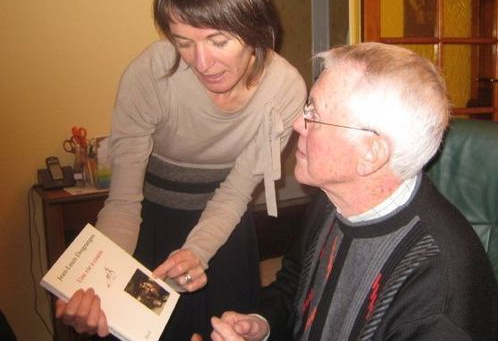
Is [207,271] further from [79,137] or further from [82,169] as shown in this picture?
[79,137]

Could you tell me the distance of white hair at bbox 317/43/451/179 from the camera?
95 cm

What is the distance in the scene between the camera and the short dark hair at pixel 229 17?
1.12 meters

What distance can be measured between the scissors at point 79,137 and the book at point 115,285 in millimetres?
1399

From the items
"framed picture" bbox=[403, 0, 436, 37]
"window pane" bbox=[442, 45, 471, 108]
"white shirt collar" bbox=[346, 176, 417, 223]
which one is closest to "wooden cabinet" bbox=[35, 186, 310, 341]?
"white shirt collar" bbox=[346, 176, 417, 223]

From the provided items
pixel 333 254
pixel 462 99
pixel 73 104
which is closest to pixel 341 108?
pixel 333 254

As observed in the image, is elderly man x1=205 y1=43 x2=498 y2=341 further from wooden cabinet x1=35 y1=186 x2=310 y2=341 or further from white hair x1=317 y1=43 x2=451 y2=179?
wooden cabinet x1=35 y1=186 x2=310 y2=341

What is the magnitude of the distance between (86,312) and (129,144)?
19.4 inches

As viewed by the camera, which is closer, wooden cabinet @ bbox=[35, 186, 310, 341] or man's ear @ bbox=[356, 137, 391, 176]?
man's ear @ bbox=[356, 137, 391, 176]

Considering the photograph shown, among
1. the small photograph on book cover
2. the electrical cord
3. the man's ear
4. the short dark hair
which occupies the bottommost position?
the electrical cord

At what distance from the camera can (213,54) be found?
47.5 inches

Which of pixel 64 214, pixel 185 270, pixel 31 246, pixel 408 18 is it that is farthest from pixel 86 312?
pixel 408 18

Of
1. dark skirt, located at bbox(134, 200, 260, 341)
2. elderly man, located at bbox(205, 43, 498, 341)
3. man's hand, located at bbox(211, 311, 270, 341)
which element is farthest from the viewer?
dark skirt, located at bbox(134, 200, 260, 341)

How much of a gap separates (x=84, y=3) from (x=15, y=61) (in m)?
0.47

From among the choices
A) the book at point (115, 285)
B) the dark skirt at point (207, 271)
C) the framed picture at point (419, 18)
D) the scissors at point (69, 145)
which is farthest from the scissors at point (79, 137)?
the framed picture at point (419, 18)
